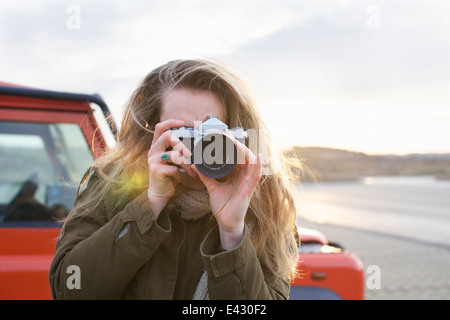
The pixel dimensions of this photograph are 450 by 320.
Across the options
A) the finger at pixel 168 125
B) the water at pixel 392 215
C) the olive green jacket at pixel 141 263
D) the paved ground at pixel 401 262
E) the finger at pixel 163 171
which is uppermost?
the finger at pixel 168 125

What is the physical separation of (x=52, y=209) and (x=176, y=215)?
1.13 meters

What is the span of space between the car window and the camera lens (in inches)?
31.8

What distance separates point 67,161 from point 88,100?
59cm

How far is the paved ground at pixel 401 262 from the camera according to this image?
634cm

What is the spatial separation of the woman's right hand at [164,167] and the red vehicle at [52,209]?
0.64 meters

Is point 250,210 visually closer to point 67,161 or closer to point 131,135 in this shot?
point 131,135

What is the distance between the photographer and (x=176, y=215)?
5.06 ft

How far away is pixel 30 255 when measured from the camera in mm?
1975

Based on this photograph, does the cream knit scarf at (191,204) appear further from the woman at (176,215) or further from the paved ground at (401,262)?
the paved ground at (401,262)

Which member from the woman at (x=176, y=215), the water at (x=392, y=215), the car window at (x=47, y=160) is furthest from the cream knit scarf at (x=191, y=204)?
the water at (x=392, y=215)

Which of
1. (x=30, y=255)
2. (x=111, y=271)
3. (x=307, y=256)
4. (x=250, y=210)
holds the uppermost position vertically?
(x=250, y=210)

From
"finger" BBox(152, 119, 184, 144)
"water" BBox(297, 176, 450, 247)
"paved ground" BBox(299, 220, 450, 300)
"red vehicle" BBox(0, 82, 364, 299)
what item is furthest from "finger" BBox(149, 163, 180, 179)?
"water" BBox(297, 176, 450, 247)

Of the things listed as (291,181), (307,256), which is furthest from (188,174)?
(307,256)

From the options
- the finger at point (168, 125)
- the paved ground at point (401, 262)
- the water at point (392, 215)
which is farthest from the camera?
the water at point (392, 215)
